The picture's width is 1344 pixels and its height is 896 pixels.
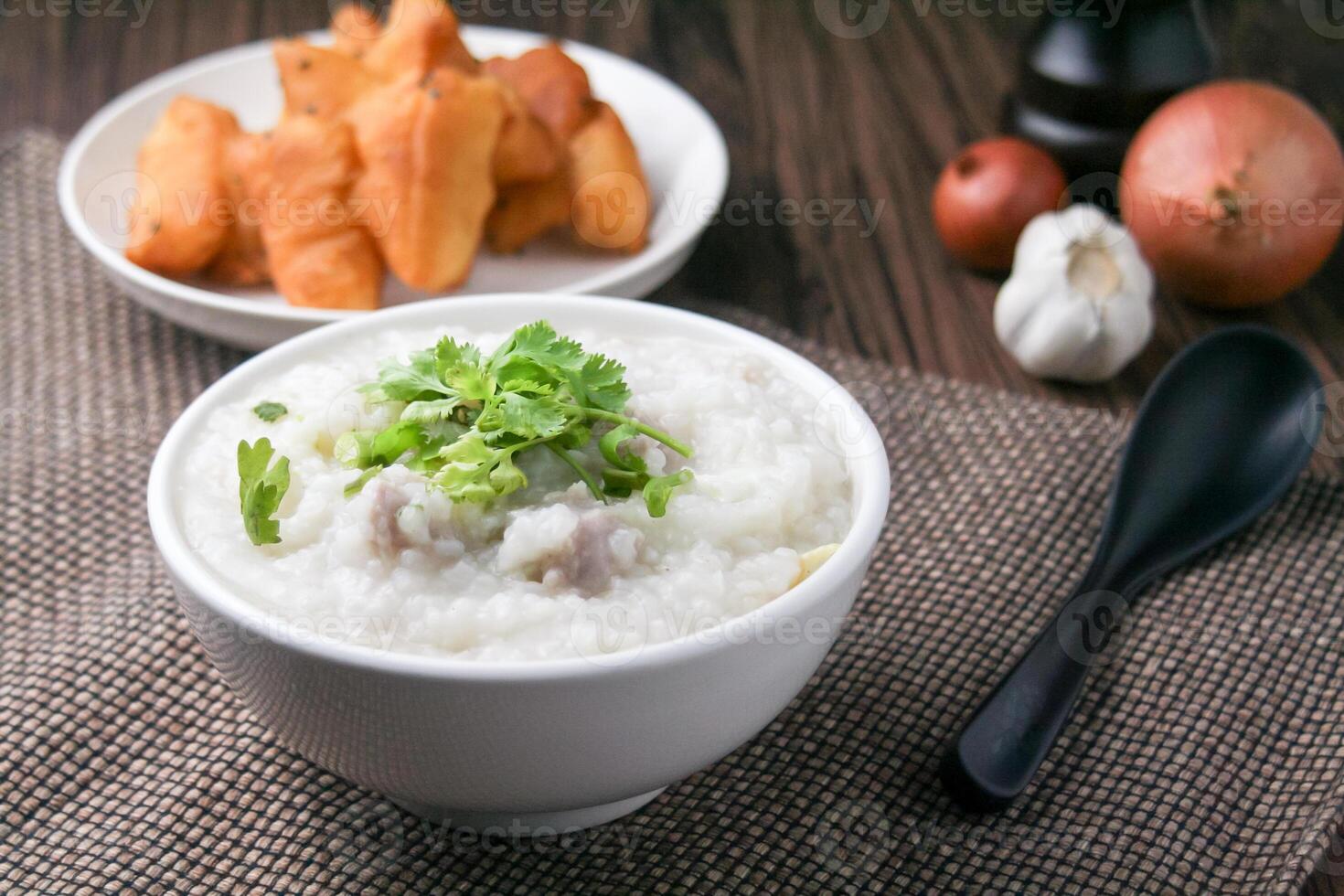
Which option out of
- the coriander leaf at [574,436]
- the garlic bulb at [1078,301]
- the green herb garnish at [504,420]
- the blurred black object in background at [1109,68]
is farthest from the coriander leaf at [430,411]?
the blurred black object in background at [1109,68]

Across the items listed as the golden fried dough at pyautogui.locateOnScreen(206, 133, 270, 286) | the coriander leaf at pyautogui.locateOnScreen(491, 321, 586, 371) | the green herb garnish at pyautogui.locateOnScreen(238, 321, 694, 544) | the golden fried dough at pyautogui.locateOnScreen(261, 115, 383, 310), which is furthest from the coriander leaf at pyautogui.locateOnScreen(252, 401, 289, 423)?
the golden fried dough at pyautogui.locateOnScreen(206, 133, 270, 286)

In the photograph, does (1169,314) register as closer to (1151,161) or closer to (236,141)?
(1151,161)

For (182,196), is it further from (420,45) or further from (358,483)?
(358,483)

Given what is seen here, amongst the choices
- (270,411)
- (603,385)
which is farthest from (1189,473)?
(270,411)

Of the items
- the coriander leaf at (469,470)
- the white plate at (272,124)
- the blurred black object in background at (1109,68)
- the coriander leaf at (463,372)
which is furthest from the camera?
the blurred black object in background at (1109,68)

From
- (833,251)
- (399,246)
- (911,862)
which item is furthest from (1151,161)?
(911,862)

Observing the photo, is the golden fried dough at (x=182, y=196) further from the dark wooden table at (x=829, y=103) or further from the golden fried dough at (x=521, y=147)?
the dark wooden table at (x=829, y=103)

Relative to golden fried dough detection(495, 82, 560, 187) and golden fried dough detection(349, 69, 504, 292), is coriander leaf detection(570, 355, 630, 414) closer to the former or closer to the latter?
golden fried dough detection(349, 69, 504, 292)

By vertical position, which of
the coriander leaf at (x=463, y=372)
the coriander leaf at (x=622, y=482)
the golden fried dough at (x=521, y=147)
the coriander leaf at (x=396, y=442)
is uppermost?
the coriander leaf at (x=463, y=372)
